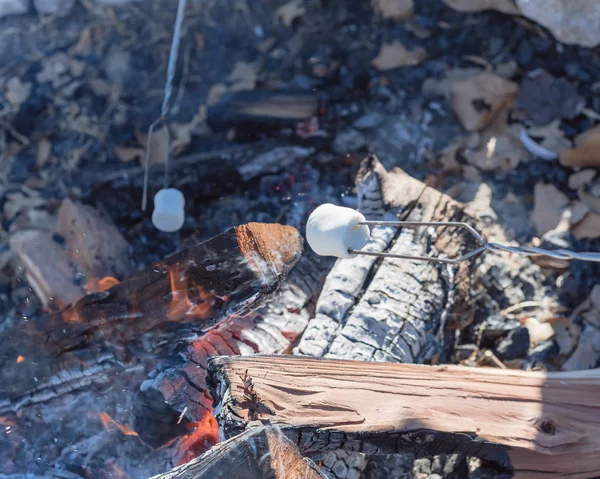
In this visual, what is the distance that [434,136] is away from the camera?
3.22 metres

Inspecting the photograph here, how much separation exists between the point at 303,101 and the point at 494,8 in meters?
1.27

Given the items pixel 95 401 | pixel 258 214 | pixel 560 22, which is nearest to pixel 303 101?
pixel 258 214

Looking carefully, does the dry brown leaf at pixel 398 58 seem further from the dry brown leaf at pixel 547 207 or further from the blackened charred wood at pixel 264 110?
the dry brown leaf at pixel 547 207

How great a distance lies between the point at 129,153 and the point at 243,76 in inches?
33.7

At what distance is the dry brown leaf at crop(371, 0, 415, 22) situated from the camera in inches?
136

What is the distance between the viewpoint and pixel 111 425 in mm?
2117

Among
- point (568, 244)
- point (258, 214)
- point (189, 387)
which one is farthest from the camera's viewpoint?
point (258, 214)

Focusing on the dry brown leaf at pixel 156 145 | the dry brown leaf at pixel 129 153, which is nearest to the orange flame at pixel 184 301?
the dry brown leaf at pixel 156 145

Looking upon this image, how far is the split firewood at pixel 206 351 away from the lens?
1944mm

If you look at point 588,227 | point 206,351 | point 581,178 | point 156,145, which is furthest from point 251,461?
point 581,178

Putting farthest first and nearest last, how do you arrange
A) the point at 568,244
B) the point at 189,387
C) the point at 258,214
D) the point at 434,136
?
the point at 434,136 < the point at 258,214 < the point at 568,244 < the point at 189,387

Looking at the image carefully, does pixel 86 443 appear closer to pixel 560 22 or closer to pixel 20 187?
pixel 20 187

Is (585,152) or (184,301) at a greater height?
(184,301)

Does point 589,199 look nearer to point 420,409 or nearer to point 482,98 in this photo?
point 482,98
